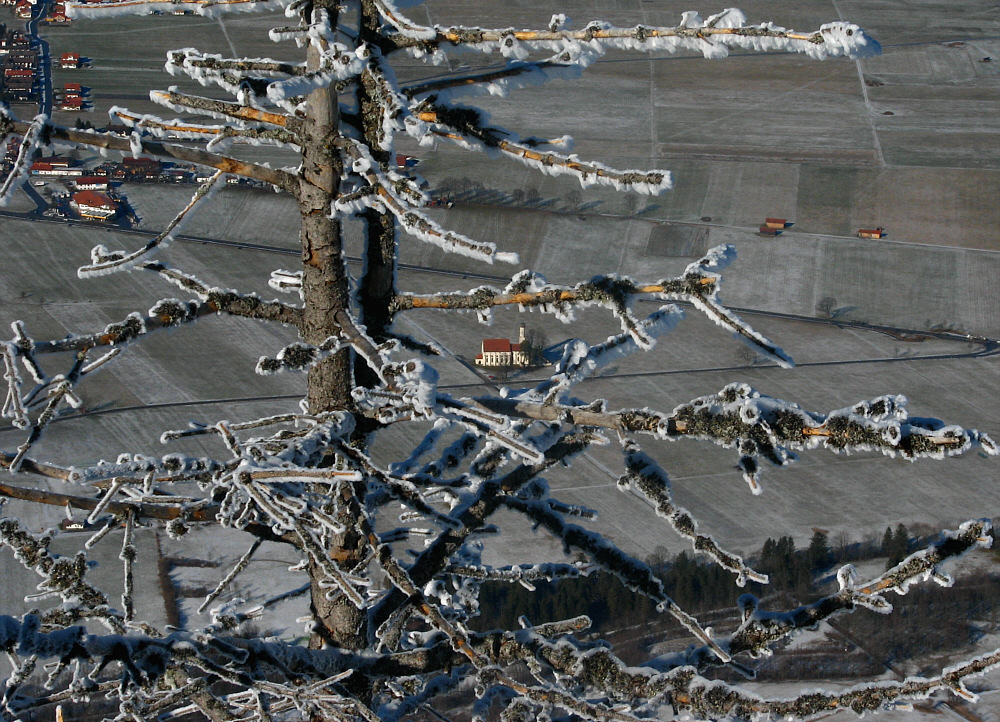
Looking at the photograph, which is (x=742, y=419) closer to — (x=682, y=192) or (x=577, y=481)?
(x=577, y=481)

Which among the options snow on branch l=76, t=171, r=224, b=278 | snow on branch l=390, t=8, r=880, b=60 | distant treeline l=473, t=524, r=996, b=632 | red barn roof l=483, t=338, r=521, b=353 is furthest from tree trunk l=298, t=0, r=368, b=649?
red barn roof l=483, t=338, r=521, b=353

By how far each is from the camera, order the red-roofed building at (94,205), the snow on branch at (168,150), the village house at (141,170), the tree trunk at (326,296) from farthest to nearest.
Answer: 1. the village house at (141,170)
2. the red-roofed building at (94,205)
3. the tree trunk at (326,296)
4. the snow on branch at (168,150)

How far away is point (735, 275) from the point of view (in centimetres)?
7869

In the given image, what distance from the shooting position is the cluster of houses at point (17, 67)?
99500mm

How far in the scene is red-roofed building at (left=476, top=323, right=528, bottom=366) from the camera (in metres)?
65.1

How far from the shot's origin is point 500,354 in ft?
213

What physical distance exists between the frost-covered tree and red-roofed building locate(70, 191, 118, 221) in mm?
76366

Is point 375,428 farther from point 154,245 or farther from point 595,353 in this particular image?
point 154,245

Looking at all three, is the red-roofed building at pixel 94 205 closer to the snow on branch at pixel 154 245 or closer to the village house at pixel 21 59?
the village house at pixel 21 59

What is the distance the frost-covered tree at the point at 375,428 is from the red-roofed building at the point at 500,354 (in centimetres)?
5483

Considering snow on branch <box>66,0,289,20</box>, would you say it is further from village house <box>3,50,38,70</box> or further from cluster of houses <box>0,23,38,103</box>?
village house <box>3,50,38,70</box>

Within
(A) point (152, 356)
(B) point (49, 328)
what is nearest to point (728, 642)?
(A) point (152, 356)

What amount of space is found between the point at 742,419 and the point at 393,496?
2836 millimetres

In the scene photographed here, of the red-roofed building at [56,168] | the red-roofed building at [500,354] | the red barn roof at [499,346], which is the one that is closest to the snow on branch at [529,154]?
the red-roofed building at [500,354]
